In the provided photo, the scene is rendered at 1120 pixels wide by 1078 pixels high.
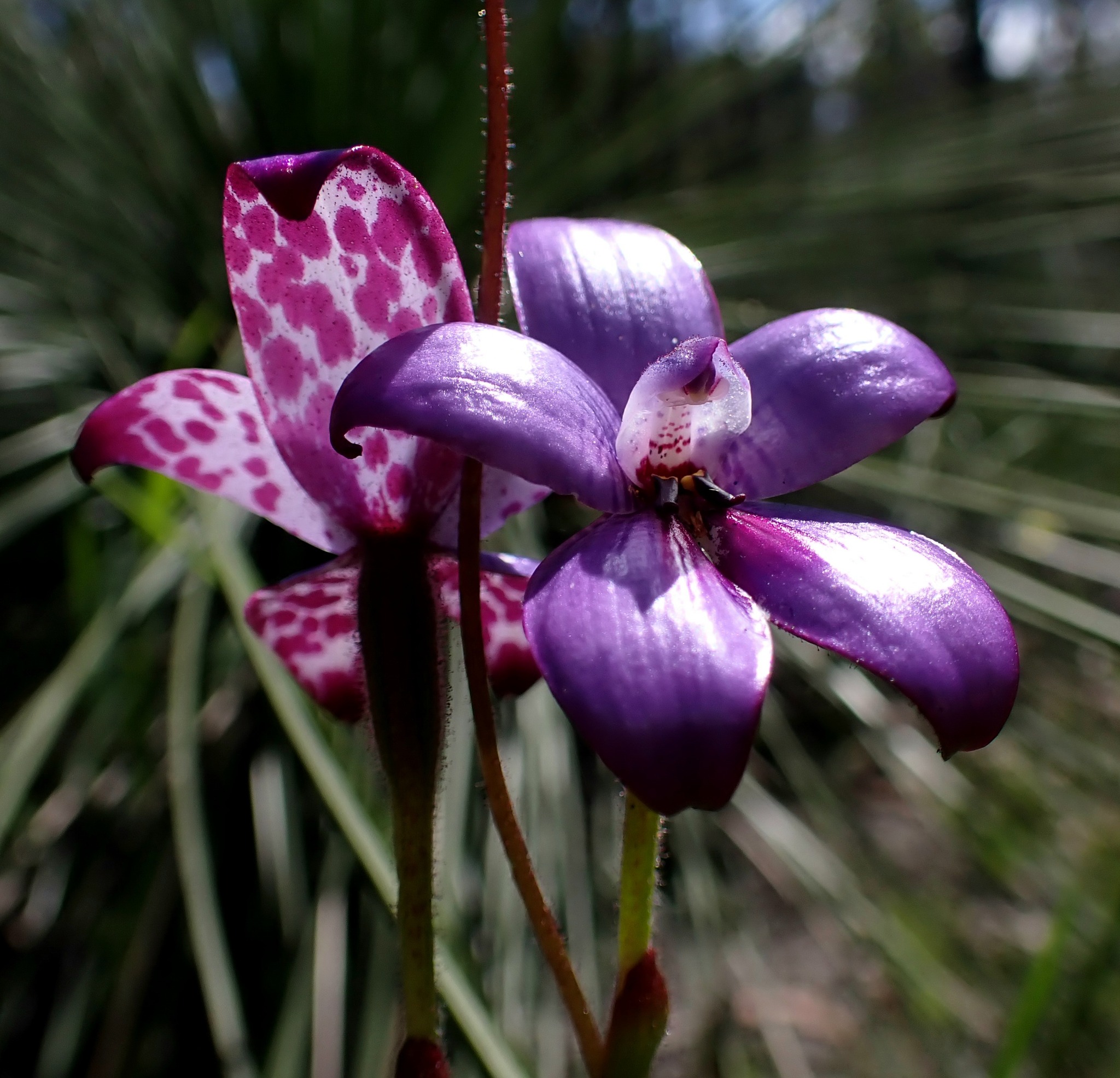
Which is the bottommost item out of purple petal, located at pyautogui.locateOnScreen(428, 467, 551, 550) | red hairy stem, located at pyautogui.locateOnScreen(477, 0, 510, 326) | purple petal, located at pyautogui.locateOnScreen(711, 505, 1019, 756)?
purple petal, located at pyautogui.locateOnScreen(711, 505, 1019, 756)

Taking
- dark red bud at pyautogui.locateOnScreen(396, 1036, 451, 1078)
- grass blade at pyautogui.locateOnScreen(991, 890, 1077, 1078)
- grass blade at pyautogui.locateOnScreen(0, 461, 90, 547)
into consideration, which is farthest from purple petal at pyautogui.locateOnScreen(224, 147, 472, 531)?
grass blade at pyautogui.locateOnScreen(0, 461, 90, 547)

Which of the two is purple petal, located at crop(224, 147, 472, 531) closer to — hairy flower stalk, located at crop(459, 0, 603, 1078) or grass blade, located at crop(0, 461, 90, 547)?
hairy flower stalk, located at crop(459, 0, 603, 1078)

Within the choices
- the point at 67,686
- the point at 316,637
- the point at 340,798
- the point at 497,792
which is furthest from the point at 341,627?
the point at 67,686

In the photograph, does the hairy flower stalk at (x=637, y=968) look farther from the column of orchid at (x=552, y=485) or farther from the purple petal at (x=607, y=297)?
the purple petal at (x=607, y=297)

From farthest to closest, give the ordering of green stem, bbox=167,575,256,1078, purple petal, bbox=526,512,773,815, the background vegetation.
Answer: the background vegetation
green stem, bbox=167,575,256,1078
purple petal, bbox=526,512,773,815

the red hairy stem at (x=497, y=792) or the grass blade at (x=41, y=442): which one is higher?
the red hairy stem at (x=497, y=792)

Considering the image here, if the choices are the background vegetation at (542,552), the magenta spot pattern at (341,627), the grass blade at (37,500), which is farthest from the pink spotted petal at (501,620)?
the grass blade at (37,500)

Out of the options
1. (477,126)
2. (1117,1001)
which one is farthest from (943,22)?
(1117,1001)
